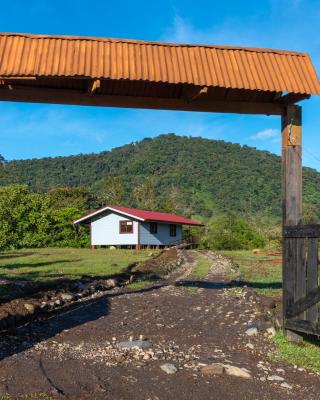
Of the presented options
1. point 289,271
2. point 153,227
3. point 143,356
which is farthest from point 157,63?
point 153,227

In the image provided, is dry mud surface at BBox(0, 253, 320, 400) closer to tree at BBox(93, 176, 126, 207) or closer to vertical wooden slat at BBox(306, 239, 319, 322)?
vertical wooden slat at BBox(306, 239, 319, 322)

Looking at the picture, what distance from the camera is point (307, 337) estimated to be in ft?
24.2

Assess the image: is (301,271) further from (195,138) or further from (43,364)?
(195,138)

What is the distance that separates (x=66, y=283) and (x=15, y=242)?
1244 inches

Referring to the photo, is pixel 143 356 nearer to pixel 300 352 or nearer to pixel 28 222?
pixel 300 352

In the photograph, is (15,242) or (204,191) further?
(204,191)

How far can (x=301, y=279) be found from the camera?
22.4 feet

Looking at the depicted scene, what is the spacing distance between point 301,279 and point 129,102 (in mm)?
4093

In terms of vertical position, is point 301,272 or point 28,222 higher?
point 28,222

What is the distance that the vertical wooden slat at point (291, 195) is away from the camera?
7012 millimetres

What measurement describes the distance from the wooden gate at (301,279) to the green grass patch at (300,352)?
24cm

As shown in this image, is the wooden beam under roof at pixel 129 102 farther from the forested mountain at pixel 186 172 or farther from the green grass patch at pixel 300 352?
the forested mountain at pixel 186 172

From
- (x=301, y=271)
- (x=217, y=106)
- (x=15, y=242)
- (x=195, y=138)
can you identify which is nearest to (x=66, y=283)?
(x=217, y=106)

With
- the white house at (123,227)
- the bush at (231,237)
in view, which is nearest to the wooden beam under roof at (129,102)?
the white house at (123,227)
